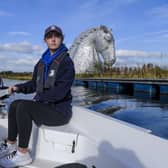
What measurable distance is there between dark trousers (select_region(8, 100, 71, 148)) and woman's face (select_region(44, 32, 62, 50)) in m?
0.54

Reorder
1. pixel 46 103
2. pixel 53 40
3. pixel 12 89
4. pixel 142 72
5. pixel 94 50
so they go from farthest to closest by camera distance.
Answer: pixel 94 50 < pixel 142 72 < pixel 12 89 < pixel 53 40 < pixel 46 103

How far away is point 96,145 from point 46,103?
0.56 m

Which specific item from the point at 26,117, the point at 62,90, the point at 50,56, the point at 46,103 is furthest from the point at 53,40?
the point at 26,117

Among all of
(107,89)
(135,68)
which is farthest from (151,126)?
(135,68)

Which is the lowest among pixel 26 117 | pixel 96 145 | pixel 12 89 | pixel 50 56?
pixel 96 145

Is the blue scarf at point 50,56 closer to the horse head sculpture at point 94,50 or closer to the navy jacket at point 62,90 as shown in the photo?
the navy jacket at point 62,90

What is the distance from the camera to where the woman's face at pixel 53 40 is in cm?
269

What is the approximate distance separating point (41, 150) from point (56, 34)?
106 centimetres

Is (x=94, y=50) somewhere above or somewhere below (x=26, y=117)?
above

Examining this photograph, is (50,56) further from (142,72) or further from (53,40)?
(142,72)

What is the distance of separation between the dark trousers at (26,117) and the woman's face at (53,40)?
0.54m

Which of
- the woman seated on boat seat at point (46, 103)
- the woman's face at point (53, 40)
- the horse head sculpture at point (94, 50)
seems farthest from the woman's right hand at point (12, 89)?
the horse head sculpture at point (94, 50)

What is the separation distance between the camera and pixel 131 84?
64.0 ft

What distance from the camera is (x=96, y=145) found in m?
2.46
